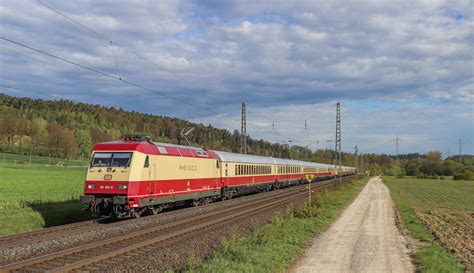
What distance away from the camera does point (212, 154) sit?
103 ft

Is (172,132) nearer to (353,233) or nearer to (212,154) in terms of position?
(212,154)

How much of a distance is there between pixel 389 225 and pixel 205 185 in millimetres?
12506

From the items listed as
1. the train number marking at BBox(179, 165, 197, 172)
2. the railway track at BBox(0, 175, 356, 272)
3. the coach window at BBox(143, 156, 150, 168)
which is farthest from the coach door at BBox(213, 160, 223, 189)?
the coach window at BBox(143, 156, 150, 168)

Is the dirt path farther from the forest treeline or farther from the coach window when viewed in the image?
the forest treeline

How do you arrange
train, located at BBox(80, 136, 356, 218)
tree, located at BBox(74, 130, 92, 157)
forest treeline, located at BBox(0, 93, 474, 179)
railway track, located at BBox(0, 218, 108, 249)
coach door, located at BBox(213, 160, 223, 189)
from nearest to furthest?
railway track, located at BBox(0, 218, 108, 249), train, located at BBox(80, 136, 356, 218), coach door, located at BBox(213, 160, 223, 189), forest treeline, located at BBox(0, 93, 474, 179), tree, located at BBox(74, 130, 92, 157)

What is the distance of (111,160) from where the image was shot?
2034 cm

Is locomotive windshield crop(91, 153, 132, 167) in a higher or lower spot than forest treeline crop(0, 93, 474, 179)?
lower

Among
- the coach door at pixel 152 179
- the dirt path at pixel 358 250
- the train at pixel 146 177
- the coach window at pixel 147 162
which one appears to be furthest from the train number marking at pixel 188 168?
the dirt path at pixel 358 250

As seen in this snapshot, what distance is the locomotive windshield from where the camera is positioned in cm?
2008

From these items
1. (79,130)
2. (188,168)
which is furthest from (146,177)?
(79,130)

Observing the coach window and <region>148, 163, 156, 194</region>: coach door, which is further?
<region>148, 163, 156, 194</region>: coach door

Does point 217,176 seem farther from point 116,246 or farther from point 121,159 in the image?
point 116,246

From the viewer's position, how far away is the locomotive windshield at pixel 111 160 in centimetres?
2008

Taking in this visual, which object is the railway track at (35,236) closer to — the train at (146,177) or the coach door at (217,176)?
the train at (146,177)
